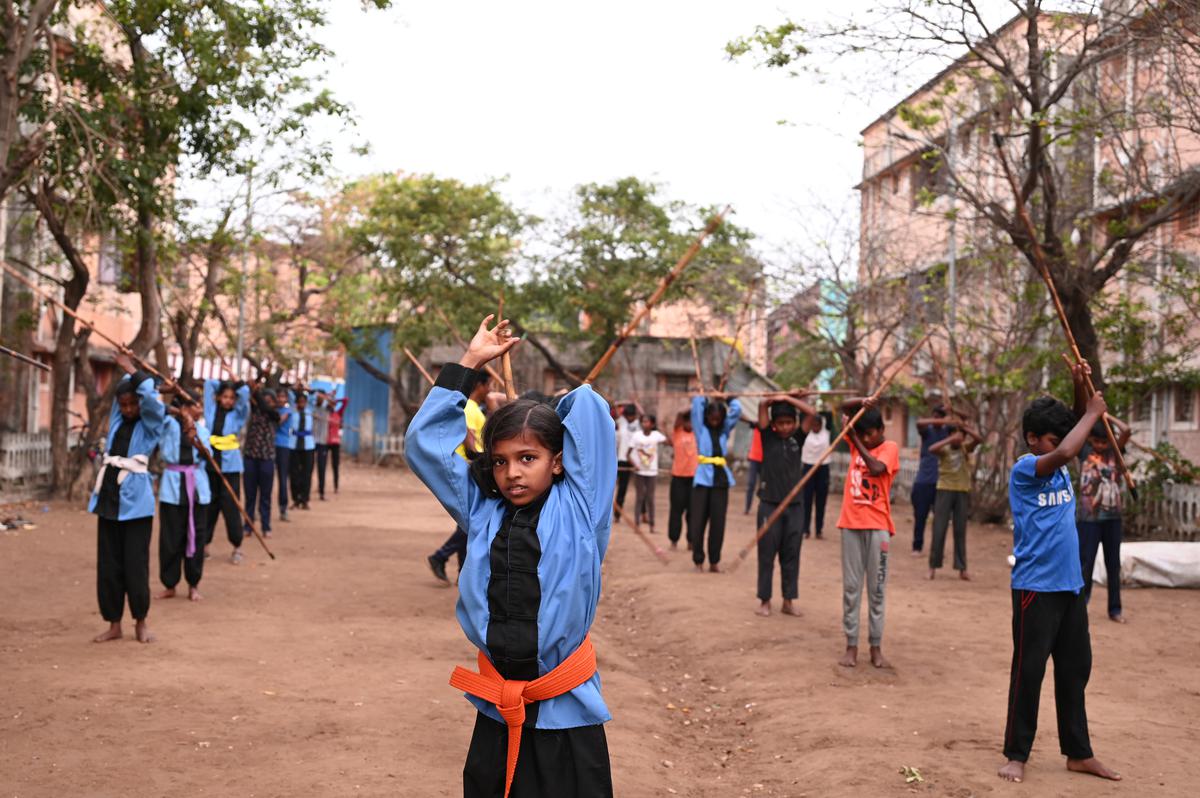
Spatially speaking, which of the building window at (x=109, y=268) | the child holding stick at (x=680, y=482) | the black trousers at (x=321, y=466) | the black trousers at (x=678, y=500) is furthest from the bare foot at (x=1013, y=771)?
the building window at (x=109, y=268)

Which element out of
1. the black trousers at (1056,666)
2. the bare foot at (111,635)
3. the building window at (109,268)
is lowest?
the bare foot at (111,635)

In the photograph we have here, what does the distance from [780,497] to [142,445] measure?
527 centimetres

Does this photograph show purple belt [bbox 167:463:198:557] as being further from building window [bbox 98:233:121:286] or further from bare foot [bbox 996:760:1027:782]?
building window [bbox 98:233:121:286]

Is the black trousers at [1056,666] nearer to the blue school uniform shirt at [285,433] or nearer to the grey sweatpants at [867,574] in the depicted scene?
the grey sweatpants at [867,574]

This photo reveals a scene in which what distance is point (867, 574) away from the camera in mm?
8125

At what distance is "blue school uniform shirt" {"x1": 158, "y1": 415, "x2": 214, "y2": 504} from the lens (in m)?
8.43

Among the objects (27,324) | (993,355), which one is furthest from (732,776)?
(27,324)

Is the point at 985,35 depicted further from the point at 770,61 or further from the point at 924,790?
the point at 924,790

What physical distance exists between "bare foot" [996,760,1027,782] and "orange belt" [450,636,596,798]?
10.1 feet

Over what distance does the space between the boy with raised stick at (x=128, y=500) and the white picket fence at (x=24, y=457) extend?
34.7 feet

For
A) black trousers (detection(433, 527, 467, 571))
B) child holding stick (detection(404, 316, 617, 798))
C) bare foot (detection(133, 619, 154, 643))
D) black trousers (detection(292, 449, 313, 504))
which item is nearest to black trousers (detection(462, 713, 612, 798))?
child holding stick (detection(404, 316, 617, 798))

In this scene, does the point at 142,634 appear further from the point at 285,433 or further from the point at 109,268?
the point at 109,268

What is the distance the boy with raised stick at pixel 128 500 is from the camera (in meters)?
7.78

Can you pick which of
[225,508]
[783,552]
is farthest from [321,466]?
[783,552]
